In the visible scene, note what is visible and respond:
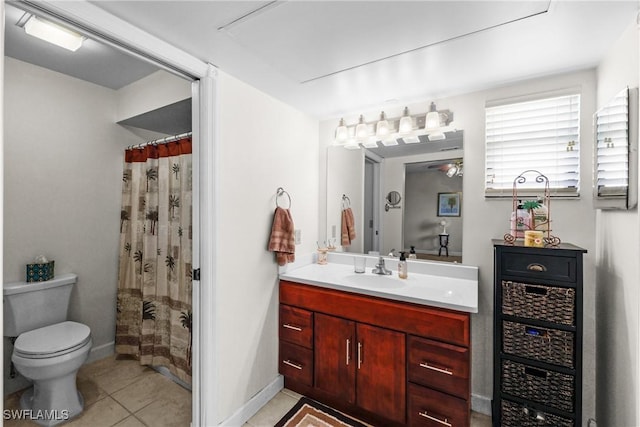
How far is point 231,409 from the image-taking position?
1.79 metres

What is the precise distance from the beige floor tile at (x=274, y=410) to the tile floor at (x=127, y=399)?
1.45 ft

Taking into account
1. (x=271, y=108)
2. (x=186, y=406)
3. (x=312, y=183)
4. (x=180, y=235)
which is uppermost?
(x=271, y=108)

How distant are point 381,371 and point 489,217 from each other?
1224mm

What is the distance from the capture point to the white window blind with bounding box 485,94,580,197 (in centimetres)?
176

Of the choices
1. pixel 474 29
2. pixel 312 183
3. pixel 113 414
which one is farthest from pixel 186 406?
pixel 474 29

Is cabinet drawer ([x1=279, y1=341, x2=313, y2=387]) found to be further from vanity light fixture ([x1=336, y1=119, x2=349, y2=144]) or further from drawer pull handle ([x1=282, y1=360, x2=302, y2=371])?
vanity light fixture ([x1=336, y1=119, x2=349, y2=144])

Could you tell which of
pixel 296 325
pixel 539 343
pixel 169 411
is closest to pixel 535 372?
pixel 539 343

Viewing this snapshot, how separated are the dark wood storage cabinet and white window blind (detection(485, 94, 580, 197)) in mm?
509

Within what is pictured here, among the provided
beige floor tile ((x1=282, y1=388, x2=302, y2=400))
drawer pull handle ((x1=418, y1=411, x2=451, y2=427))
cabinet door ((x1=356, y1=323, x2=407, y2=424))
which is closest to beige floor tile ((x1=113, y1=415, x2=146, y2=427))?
beige floor tile ((x1=282, y1=388, x2=302, y2=400))

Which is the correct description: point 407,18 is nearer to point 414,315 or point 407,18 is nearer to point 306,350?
point 414,315

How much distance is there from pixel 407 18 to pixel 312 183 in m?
1.51

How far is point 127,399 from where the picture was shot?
→ 6.78 feet

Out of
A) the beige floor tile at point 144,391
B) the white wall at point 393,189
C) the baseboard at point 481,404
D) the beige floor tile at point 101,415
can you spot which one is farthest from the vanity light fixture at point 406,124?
the beige floor tile at point 101,415

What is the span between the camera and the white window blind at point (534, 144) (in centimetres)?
176
